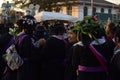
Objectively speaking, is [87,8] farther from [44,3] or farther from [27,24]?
[27,24]

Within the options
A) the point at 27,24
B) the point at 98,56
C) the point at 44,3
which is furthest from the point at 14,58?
the point at 44,3

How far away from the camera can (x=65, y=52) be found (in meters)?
8.15

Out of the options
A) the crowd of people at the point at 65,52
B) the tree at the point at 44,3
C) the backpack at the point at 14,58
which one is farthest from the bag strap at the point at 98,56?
the tree at the point at 44,3

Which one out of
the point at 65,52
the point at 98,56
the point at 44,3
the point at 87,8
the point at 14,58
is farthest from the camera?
the point at 87,8

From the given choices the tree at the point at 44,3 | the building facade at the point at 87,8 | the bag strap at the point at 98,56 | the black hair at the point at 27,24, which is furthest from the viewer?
the building facade at the point at 87,8

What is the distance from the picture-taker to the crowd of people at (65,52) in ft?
21.4

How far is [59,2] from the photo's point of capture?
62.5 m

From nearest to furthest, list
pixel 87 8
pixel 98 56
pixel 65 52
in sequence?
1. pixel 98 56
2. pixel 65 52
3. pixel 87 8

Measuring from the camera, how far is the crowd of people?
651cm

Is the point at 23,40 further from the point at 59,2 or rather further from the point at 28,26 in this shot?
the point at 59,2

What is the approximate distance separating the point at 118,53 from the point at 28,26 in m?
2.13

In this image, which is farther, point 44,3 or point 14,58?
point 44,3

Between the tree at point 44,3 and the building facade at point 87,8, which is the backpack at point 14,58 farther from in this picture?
the building facade at point 87,8

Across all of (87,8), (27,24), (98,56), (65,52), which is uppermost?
(27,24)
